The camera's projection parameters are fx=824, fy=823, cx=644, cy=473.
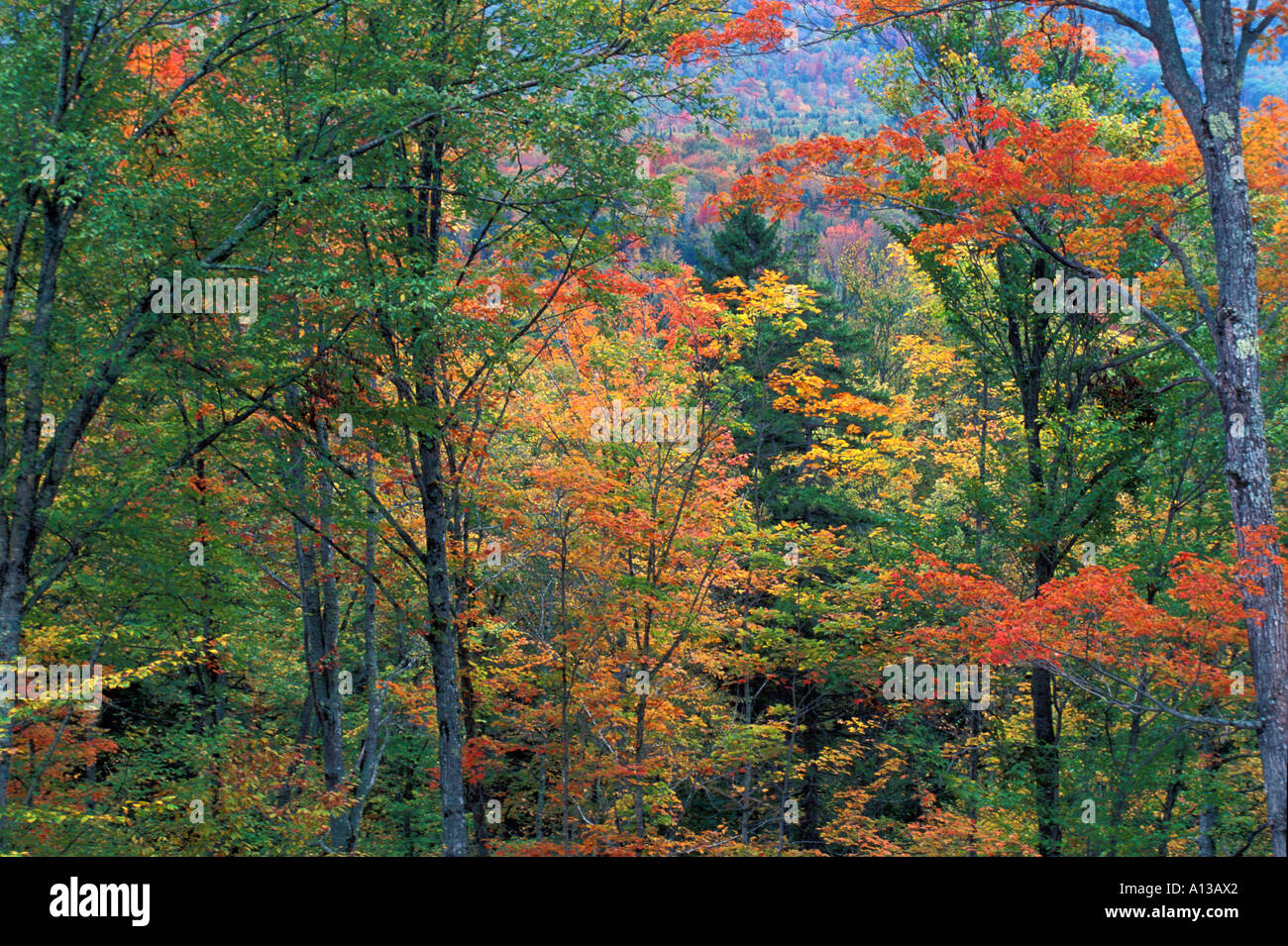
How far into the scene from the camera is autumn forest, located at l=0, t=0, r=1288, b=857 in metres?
7.85

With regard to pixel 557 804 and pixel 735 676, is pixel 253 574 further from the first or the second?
pixel 735 676

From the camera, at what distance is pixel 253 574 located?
1174 cm

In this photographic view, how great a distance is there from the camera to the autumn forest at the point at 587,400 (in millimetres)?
7848

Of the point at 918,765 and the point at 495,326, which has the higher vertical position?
the point at 495,326

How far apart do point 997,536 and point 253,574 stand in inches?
435

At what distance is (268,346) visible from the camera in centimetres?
876

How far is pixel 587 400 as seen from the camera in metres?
13.7

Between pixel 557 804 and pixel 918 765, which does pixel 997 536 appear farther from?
pixel 557 804
